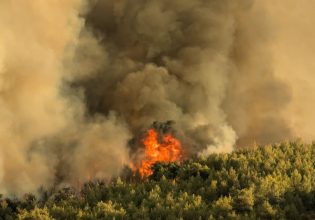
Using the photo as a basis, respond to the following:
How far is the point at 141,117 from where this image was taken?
190 ft

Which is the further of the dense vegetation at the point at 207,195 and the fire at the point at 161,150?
the fire at the point at 161,150

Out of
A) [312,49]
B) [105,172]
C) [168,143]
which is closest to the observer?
[168,143]

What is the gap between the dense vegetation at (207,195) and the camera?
17.4 meters

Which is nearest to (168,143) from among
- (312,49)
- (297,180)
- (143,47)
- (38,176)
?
(38,176)

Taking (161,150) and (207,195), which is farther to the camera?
(161,150)

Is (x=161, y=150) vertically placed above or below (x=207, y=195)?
above

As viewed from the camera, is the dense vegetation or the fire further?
the fire

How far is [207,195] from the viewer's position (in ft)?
63.3

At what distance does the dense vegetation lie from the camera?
1744 centimetres

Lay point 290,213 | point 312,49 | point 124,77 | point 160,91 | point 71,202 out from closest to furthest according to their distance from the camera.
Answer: point 290,213 → point 71,202 → point 160,91 → point 124,77 → point 312,49

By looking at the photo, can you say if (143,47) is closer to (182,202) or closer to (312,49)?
(312,49)

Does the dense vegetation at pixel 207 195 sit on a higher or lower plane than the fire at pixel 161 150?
lower

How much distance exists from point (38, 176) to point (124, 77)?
1284cm

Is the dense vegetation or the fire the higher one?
the fire
